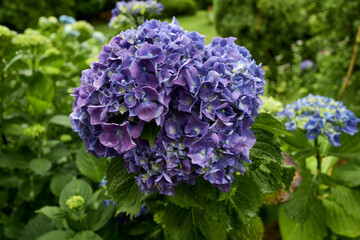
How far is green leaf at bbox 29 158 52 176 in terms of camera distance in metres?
1.60

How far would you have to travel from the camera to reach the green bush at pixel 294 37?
3.70 m

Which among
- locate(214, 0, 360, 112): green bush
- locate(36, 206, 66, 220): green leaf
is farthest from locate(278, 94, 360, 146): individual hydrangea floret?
locate(214, 0, 360, 112): green bush

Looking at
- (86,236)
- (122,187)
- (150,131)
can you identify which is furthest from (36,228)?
(150,131)

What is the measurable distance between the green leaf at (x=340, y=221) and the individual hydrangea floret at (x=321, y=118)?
0.38 meters

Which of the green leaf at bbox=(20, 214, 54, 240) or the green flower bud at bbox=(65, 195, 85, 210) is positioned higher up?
the green flower bud at bbox=(65, 195, 85, 210)

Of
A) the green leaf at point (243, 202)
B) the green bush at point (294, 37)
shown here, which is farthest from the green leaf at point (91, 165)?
the green bush at point (294, 37)

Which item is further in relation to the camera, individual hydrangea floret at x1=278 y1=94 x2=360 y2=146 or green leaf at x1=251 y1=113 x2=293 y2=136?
individual hydrangea floret at x1=278 y1=94 x2=360 y2=146

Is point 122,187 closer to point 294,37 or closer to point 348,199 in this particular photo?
point 348,199

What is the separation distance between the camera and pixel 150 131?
952 mm

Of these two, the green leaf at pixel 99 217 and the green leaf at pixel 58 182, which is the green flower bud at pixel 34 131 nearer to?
the green leaf at pixel 58 182

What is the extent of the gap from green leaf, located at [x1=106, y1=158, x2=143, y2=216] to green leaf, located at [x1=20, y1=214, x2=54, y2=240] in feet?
2.54

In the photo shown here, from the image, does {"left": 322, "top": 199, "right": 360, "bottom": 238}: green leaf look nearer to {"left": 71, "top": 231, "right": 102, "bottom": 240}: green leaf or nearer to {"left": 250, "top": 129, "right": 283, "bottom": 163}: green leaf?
{"left": 250, "top": 129, "right": 283, "bottom": 163}: green leaf

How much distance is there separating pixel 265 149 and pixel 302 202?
19.3 inches

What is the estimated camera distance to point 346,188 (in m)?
1.58
